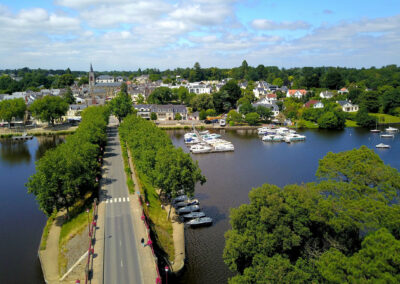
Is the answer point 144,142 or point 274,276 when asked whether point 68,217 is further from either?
point 274,276

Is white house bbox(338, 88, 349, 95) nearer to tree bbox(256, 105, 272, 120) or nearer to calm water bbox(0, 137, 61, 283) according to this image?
tree bbox(256, 105, 272, 120)

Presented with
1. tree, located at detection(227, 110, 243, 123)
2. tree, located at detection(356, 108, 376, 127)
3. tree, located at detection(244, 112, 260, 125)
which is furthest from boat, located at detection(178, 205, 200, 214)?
tree, located at detection(356, 108, 376, 127)

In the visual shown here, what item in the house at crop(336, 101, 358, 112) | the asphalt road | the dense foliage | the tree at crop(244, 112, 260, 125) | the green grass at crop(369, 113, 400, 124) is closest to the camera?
the asphalt road

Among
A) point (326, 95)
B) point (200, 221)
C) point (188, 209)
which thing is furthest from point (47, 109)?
point (326, 95)

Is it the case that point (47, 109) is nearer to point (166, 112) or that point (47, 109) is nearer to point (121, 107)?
point (121, 107)

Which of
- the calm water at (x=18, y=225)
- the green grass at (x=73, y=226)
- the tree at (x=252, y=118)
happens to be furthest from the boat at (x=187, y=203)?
the tree at (x=252, y=118)

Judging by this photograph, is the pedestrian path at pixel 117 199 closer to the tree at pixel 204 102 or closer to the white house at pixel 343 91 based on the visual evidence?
the tree at pixel 204 102

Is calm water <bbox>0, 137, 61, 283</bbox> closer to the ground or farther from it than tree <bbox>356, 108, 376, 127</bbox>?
closer to the ground
